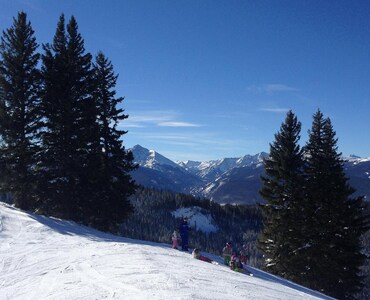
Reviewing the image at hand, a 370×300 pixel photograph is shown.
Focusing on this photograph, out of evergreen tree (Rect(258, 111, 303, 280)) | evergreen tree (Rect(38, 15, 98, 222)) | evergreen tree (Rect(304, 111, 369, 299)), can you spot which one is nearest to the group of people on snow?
evergreen tree (Rect(258, 111, 303, 280))

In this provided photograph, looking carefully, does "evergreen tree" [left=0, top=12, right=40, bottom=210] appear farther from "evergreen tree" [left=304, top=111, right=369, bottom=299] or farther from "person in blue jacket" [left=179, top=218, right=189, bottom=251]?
"evergreen tree" [left=304, top=111, right=369, bottom=299]

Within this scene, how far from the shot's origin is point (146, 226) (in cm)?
16075

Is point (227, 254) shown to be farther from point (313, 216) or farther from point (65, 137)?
point (65, 137)

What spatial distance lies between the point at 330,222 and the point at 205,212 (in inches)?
6319

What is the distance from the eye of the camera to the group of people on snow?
16819mm

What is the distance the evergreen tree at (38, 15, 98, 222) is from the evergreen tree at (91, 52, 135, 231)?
45.1 inches

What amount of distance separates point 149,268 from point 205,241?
15299cm

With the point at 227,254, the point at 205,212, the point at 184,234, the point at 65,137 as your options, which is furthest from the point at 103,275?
the point at 205,212

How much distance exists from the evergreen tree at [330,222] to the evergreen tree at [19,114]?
2133 cm

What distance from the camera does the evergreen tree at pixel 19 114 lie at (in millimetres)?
25875

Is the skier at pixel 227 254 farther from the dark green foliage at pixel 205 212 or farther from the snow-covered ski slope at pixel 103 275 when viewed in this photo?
the dark green foliage at pixel 205 212

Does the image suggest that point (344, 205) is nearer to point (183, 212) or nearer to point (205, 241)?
point (205, 241)

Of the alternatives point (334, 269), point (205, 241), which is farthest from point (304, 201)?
point (205, 241)

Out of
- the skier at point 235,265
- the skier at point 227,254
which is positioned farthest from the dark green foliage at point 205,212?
the skier at point 235,265
